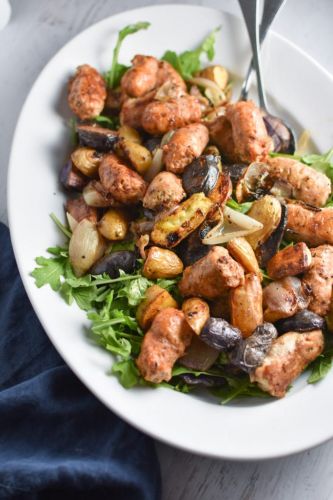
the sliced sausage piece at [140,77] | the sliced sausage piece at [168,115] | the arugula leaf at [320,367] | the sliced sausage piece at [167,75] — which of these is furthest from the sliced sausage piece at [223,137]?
the arugula leaf at [320,367]

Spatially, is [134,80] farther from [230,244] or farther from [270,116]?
[230,244]

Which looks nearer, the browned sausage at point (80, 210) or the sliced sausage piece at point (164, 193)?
the sliced sausage piece at point (164, 193)

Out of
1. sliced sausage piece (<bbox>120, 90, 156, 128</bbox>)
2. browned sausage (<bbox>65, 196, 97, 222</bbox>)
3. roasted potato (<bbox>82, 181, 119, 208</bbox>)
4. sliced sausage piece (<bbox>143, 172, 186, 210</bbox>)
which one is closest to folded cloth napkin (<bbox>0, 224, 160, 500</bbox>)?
browned sausage (<bbox>65, 196, 97, 222</bbox>)

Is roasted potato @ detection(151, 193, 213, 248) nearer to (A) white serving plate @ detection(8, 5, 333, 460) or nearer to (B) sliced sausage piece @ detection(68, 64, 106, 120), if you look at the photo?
(A) white serving plate @ detection(8, 5, 333, 460)

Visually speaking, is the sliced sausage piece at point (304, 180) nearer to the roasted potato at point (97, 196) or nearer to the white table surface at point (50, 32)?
the white table surface at point (50, 32)

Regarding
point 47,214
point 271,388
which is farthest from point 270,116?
point 271,388

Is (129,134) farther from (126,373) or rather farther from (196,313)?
(126,373)
